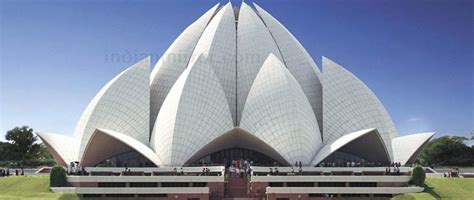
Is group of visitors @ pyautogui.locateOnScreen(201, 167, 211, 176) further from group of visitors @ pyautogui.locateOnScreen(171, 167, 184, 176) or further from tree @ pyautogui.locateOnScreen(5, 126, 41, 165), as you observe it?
tree @ pyautogui.locateOnScreen(5, 126, 41, 165)

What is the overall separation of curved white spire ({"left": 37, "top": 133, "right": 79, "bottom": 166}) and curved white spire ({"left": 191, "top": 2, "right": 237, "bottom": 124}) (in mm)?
12613

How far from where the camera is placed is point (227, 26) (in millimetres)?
44969

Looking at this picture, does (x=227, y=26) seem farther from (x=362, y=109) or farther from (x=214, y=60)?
(x=362, y=109)

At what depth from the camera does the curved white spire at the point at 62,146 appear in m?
38.4

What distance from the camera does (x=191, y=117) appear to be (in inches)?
1394

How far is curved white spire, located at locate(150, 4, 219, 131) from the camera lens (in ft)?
138

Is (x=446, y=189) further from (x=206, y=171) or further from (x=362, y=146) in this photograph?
(x=206, y=171)

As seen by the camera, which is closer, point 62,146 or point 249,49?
point 62,146

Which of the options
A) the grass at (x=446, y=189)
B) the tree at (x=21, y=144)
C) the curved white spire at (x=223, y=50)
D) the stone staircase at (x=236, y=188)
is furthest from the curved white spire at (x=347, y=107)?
the tree at (x=21, y=144)

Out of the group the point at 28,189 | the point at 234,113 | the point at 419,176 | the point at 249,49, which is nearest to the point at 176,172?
the point at 28,189

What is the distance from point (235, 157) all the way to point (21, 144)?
88.1 feet

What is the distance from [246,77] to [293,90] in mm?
6019

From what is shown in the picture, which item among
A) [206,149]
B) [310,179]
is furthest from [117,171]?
[310,179]

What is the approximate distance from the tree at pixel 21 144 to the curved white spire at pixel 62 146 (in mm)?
14139
